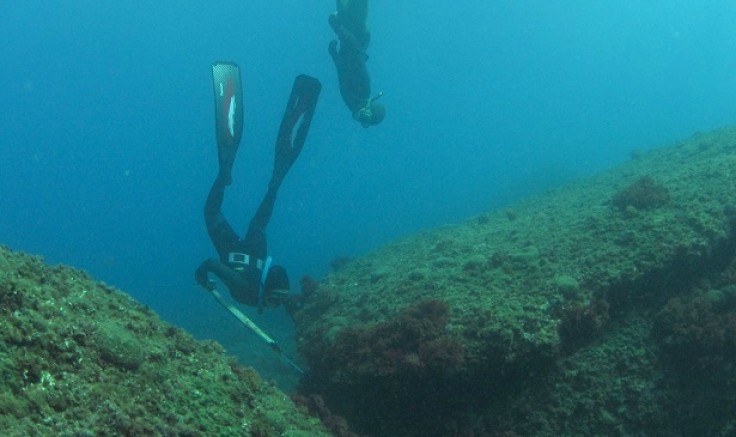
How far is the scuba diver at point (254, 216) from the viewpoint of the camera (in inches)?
348

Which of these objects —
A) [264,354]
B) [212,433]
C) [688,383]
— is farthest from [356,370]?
[264,354]

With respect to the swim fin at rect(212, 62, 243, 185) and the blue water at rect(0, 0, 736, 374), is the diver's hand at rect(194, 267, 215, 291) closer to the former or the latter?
the swim fin at rect(212, 62, 243, 185)

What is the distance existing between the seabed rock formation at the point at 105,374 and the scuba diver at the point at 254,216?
4277mm

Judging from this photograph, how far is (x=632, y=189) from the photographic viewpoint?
7527 millimetres

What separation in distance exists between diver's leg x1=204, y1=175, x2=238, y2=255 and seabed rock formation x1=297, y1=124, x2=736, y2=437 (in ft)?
12.3

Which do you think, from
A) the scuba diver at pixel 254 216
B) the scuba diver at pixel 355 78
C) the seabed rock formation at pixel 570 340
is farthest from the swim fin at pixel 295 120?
the seabed rock formation at pixel 570 340

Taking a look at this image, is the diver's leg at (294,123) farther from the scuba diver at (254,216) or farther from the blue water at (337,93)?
the blue water at (337,93)

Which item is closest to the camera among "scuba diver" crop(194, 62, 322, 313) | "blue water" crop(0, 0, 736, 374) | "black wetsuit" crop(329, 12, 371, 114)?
"scuba diver" crop(194, 62, 322, 313)

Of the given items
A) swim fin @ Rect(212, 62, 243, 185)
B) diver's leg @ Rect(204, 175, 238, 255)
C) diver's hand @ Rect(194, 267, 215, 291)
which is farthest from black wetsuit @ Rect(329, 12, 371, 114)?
diver's hand @ Rect(194, 267, 215, 291)

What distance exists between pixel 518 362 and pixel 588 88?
147863 mm

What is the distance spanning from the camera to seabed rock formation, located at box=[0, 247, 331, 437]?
98.4 inches

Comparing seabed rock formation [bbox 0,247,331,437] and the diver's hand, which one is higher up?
the diver's hand

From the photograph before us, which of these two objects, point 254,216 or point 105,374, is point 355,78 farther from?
point 105,374

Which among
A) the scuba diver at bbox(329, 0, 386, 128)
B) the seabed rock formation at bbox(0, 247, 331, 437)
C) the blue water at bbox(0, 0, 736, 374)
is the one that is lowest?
the seabed rock formation at bbox(0, 247, 331, 437)
